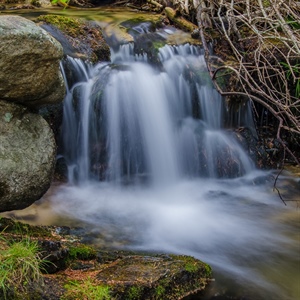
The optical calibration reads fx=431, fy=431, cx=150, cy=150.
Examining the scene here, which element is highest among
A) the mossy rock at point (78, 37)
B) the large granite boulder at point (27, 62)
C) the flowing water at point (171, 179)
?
the mossy rock at point (78, 37)

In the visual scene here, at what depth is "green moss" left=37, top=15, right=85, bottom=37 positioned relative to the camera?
707 centimetres

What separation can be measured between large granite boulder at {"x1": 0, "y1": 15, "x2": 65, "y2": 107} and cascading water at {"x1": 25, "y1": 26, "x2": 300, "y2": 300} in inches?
62.8

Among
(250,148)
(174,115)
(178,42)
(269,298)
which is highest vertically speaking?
(178,42)

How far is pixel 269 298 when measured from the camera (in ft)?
11.4

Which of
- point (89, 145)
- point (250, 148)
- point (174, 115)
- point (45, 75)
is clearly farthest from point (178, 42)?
point (45, 75)

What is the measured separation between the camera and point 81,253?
3344 mm

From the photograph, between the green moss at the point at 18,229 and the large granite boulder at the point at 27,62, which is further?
the green moss at the point at 18,229

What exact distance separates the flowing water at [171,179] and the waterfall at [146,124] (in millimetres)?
15

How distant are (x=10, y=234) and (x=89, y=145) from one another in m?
3.12

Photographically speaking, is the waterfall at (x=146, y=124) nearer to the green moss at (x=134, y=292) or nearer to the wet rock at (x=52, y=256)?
the wet rock at (x=52, y=256)

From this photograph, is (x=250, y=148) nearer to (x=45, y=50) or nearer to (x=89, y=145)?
(x=89, y=145)

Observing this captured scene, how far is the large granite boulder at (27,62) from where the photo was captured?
9.85 ft

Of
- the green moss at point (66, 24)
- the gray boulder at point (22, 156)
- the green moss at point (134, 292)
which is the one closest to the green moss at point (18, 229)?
the gray boulder at point (22, 156)

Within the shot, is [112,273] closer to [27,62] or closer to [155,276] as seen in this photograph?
[155,276]
